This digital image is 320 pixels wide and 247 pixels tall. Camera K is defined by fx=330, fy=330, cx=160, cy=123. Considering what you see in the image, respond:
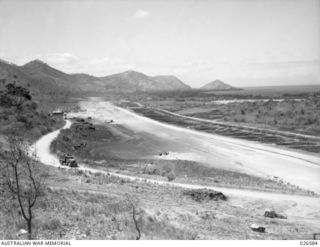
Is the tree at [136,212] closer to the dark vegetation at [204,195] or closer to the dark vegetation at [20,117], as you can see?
the dark vegetation at [204,195]

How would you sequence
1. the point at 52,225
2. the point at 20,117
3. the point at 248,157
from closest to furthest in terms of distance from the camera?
the point at 52,225, the point at 248,157, the point at 20,117

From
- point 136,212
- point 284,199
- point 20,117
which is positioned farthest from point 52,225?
point 20,117

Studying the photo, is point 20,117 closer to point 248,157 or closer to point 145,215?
point 248,157

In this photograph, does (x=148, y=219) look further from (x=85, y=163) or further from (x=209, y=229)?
(x=85, y=163)

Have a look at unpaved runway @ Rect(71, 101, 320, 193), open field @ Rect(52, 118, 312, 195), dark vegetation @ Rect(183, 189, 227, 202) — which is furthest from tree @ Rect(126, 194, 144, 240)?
unpaved runway @ Rect(71, 101, 320, 193)

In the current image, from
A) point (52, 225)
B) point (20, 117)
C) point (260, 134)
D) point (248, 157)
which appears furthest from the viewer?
point (260, 134)

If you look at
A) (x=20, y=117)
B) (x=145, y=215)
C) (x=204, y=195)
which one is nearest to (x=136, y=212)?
(x=145, y=215)

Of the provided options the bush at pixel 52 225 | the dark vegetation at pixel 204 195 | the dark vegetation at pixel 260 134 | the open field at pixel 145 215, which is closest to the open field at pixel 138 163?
the dark vegetation at pixel 204 195

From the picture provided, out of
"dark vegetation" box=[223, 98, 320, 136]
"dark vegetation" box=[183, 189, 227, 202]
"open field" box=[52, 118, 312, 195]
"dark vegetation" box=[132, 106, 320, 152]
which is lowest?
"open field" box=[52, 118, 312, 195]

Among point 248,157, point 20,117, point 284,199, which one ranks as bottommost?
point 248,157

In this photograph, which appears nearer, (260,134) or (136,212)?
(136,212)

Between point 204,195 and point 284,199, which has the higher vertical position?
point 204,195

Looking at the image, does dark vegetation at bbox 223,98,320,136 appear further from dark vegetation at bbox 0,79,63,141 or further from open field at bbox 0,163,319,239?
dark vegetation at bbox 0,79,63,141
